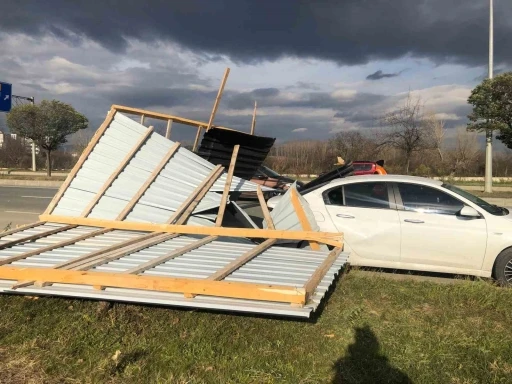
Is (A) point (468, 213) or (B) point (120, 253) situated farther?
(A) point (468, 213)

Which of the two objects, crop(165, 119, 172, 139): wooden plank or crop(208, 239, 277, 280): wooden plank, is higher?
crop(165, 119, 172, 139): wooden plank

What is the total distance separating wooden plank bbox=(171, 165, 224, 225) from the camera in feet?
19.7

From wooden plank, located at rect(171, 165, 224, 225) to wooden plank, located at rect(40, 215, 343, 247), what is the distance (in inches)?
8.3

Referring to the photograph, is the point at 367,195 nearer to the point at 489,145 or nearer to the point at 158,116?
the point at 158,116

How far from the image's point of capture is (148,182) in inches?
246

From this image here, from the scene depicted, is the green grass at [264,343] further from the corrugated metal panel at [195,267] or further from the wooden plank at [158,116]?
the wooden plank at [158,116]

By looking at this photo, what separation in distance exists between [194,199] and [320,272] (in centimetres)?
274

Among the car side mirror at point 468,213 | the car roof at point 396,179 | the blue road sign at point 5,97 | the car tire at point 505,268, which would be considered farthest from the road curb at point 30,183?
the car tire at point 505,268

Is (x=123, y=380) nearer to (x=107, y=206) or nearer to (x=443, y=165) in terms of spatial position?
(x=107, y=206)

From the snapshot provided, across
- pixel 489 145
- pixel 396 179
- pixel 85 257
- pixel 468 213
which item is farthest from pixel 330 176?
pixel 489 145

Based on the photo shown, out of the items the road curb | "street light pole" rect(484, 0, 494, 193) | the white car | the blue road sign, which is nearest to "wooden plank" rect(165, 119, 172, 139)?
the white car

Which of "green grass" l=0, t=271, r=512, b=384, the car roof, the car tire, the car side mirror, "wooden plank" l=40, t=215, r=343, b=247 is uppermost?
the car roof

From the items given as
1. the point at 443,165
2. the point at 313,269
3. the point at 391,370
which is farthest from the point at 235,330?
the point at 443,165

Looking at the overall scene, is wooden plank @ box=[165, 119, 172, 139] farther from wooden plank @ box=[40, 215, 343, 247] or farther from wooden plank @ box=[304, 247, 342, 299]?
wooden plank @ box=[304, 247, 342, 299]
